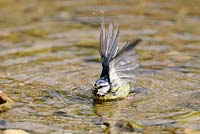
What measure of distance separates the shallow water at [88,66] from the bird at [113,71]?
Answer: 0.09 m

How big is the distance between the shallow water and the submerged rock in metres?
0.06

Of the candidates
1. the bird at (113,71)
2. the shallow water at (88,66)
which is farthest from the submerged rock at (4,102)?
the bird at (113,71)

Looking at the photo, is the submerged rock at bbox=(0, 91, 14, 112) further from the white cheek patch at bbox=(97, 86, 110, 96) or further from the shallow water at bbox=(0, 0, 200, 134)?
the white cheek patch at bbox=(97, 86, 110, 96)

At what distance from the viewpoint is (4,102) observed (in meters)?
4.78

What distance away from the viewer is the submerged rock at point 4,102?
472cm

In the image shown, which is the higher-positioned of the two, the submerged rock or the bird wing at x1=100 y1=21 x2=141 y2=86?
the bird wing at x1=100 y1=21 x2=141 y2=86

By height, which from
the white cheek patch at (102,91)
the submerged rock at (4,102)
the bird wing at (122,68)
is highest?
the bird wing at (122,68)

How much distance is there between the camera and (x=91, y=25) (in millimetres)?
7918

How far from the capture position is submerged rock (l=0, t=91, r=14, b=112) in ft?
15.5

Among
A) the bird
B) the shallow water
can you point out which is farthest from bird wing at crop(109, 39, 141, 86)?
the shallow water

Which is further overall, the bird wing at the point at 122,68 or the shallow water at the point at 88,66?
the bird wing at the point at 122,68

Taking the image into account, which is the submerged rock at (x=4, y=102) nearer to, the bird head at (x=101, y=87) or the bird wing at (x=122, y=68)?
the bird head at (x=101, y=87)

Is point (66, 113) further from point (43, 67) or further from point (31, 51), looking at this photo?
point (31, 51)

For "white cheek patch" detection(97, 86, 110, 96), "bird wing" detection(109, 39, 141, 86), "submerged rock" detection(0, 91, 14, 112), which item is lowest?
"submerged rock" detection(0, 91, 14, 112)
